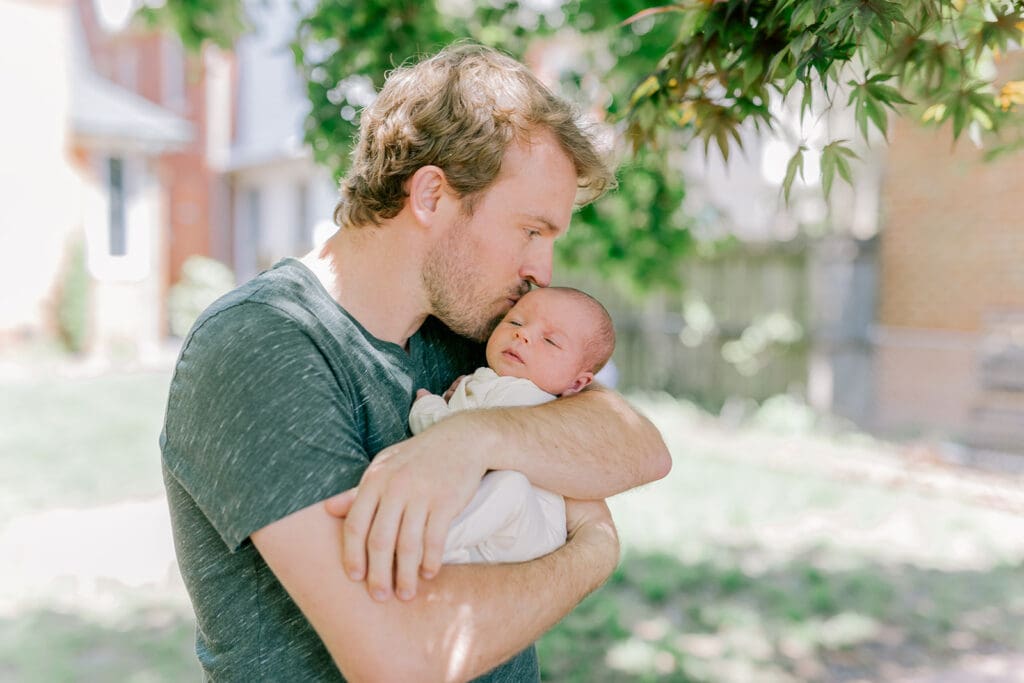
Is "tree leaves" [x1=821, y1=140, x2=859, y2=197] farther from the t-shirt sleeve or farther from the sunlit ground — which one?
the sunlit ground

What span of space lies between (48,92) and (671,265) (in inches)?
454

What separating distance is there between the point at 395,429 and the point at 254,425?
1.14 feet

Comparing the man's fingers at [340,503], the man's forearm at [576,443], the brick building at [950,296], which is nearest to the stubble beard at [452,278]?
the man's forearm at [576,443]

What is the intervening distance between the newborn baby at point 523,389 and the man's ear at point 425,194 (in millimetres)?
352

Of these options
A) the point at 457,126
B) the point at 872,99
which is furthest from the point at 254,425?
the point at 872,99

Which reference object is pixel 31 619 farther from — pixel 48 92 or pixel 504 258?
pixel 48 92

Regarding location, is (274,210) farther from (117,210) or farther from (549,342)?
(549,342)

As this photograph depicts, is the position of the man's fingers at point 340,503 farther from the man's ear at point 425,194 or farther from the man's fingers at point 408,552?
the man's ear at point 425,194

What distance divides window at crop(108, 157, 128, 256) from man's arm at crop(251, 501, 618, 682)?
15307 millimetres

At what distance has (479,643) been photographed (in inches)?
56.8

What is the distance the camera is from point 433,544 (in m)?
1.41

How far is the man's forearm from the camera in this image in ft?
5.27

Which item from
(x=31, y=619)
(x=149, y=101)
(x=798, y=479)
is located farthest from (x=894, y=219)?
(x=149, y=101)

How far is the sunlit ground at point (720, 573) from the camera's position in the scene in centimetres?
436
